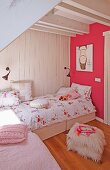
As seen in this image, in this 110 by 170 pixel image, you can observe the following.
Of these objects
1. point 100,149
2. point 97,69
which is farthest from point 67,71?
point 100,149

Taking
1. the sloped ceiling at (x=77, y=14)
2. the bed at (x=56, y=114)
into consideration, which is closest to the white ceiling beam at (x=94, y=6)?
the sloped ceiling at (x=77, y=14)

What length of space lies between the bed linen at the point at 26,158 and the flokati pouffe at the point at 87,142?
0.90 metres

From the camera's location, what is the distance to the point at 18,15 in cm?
48

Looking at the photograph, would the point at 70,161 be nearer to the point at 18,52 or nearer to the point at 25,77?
the point at 25,77

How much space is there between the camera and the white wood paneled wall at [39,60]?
336cm

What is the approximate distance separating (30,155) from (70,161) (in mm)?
991

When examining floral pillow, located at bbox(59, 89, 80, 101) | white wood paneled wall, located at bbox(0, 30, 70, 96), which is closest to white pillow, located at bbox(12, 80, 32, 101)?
white wood paneled wall, located at bbox(0, 30, 70, 96)

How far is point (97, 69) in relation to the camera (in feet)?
11.0

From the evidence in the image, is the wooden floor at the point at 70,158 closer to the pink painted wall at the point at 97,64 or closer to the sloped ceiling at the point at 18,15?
the pink painted wall at the point at 97,64

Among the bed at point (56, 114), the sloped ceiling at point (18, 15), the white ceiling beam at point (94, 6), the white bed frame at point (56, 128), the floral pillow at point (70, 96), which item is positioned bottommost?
the white bed frame at point (56, 128)

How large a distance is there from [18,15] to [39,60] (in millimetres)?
3281

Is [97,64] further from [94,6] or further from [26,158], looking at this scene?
[26,158]

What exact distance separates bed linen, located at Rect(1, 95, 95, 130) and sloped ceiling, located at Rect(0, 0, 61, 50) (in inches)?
80.0

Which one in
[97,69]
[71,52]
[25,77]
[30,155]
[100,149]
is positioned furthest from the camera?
[71,52]
